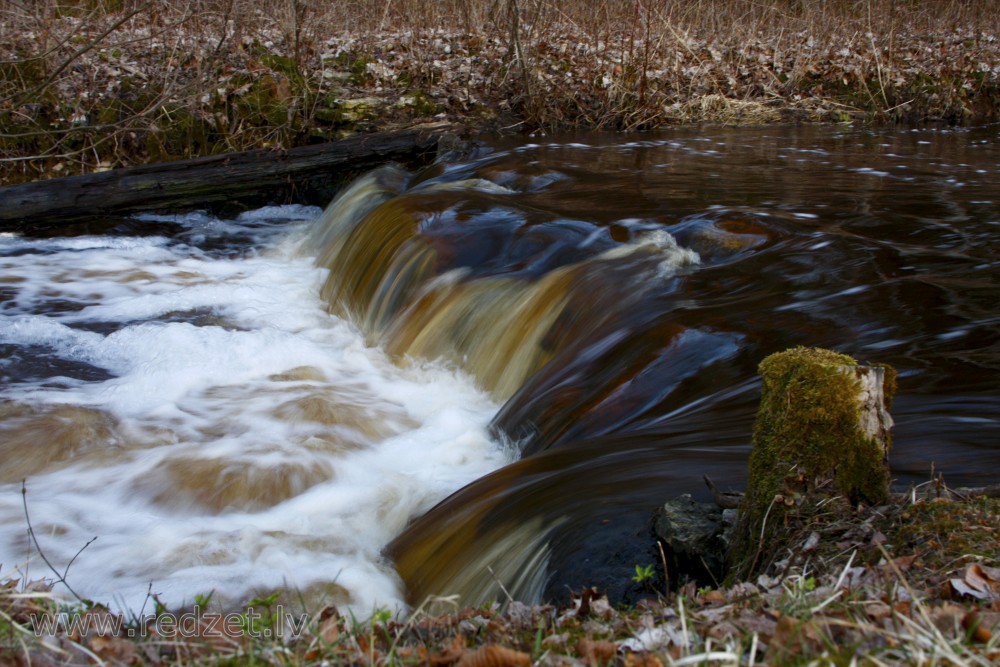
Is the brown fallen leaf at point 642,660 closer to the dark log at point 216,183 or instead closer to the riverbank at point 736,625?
the riverbank at point 736,625

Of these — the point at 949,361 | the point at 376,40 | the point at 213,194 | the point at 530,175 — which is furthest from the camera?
the point at 376,40

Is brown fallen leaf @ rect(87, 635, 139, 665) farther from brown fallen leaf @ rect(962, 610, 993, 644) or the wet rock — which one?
brown fallen leaf @ rect(962, 610, 993, 644)

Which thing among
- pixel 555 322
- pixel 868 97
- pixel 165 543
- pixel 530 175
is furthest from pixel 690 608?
pixel 868 97


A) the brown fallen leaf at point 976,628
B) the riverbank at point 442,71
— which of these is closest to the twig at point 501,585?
the brown fallen leaf at point 976,628

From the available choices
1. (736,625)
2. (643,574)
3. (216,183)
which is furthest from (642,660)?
(216,183)

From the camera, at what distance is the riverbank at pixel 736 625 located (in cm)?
184

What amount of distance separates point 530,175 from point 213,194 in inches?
161

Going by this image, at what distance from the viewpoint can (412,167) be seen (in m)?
11.7

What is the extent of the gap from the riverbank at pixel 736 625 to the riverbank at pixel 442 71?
32.3 ft

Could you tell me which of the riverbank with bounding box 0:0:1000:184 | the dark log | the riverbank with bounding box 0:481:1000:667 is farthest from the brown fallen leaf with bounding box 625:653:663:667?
the riverbank with bounding box 0:0:1000:184

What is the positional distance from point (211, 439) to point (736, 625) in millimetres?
4269

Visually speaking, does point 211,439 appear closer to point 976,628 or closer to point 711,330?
point 711,330

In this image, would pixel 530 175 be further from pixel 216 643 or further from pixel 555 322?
pixel 216 643

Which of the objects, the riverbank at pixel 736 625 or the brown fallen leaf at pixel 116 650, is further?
the brown fallen leaf at pixel 116 650
